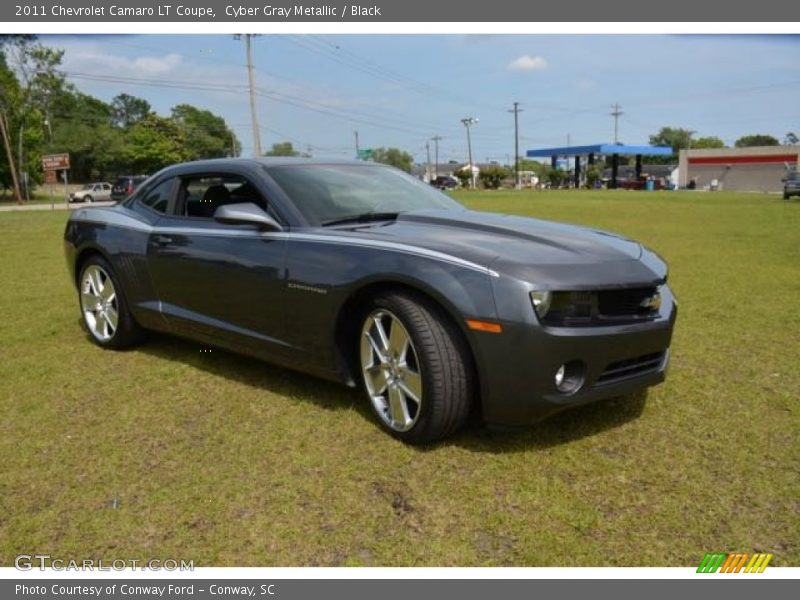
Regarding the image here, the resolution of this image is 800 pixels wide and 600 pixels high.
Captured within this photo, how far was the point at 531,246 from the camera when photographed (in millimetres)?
3137

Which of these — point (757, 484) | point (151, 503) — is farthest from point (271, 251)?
point (757, 484)

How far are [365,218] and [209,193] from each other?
4.21 ft

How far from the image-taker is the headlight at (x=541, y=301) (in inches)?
110

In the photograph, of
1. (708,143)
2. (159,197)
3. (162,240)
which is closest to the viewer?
(162,240)

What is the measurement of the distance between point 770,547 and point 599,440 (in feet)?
3.12

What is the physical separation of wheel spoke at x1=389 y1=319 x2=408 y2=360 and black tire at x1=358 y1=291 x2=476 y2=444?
0.06 meters

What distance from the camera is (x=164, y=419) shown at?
364 cm

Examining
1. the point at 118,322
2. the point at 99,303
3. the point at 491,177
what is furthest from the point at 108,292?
the point at 491,177

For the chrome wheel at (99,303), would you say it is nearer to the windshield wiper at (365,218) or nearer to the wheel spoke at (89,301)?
the wheel spoke at (89,301)

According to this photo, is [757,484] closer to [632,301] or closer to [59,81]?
[632,301]

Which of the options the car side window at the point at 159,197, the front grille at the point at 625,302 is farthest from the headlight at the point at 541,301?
the car side window at the point at 159,197

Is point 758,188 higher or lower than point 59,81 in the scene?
lower

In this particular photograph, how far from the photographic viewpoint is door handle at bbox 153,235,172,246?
14.2 ft

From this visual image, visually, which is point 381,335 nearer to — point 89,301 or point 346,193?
point 346,193
